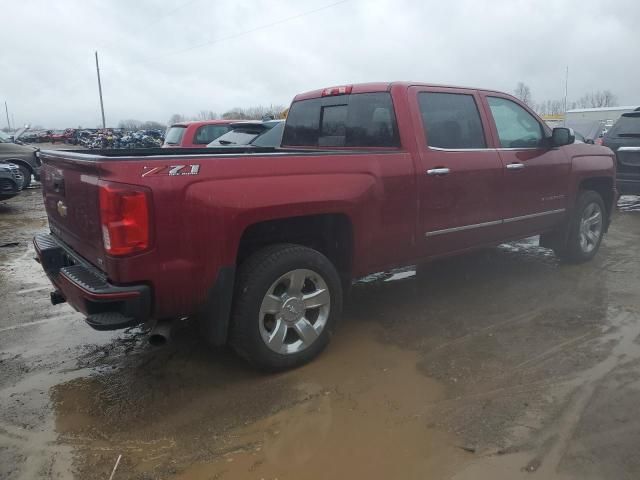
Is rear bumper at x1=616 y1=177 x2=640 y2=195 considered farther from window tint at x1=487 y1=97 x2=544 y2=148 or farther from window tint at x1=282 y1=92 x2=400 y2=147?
window tint at x1=282 y1=92 x2=400 y2=147

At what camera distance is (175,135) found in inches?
417

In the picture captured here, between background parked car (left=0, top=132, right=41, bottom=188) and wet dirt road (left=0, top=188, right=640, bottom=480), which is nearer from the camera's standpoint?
wet dirt road (left=0, top=188, right=640, bottom=480)

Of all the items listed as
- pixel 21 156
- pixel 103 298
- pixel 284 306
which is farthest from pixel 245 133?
pixel 21 156

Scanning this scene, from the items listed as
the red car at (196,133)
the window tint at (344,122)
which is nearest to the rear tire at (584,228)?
the window tint at (344,122)

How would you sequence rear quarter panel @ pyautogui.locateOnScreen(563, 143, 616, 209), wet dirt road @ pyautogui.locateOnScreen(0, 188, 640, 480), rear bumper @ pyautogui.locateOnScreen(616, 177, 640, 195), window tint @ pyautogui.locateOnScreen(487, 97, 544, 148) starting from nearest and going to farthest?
wet dirt road @ pyautogui.locateOnScreen(0, 188, 640, 480) < window tint @ pyautogui.locateOnScreen(487, 97, 544, 148) < rear quarter panel @ pyautogui.locateOnScreen(563, 143, 616, 209) < rear bumper @ pyautogui.locateOnScreen(616, 177, 640, 195)

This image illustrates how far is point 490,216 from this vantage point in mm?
4742

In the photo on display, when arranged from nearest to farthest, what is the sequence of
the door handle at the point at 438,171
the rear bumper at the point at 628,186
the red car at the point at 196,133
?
the door handle at the point at 438,171
the rear bumper at the point at 628,186
the red car at the point at 196,133

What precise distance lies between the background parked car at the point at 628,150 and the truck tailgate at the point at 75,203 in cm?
A: 908

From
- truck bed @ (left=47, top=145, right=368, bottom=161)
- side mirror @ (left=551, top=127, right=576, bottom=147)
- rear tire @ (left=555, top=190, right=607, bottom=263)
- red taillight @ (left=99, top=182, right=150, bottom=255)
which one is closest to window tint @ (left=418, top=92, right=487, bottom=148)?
truck bed @ (left=47, top=145, right=368, bottom=161)

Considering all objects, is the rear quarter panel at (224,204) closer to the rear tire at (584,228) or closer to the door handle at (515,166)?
the door handle at (515,166)

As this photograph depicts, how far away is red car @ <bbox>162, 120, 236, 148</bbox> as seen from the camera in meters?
10.2

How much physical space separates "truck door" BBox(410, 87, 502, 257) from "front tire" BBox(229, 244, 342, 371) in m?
1.04

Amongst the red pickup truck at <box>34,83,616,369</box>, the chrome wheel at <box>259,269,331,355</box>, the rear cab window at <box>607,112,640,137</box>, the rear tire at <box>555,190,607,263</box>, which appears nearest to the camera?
the red pickup truck at <box>34,83,616,369</box>

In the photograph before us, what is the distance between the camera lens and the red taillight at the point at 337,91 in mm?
4539
